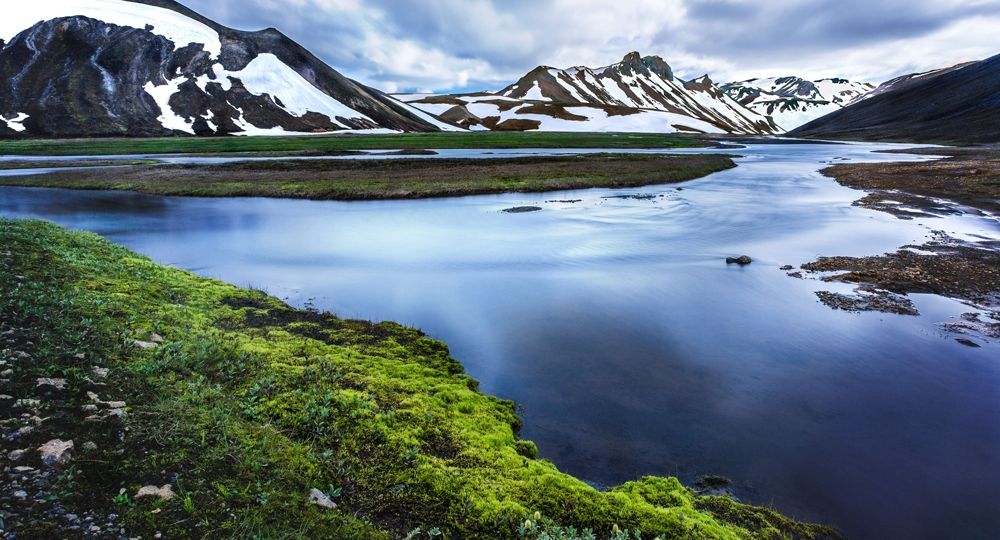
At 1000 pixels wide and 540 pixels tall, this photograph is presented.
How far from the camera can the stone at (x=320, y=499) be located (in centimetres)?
673

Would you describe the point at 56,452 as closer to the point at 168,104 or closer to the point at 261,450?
the point at 261,450

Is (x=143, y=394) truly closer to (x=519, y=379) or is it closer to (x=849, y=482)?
(x=519, y=379)

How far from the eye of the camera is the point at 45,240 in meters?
20.0

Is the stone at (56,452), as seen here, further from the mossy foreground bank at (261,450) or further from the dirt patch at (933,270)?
the dirt patch at (933,270)

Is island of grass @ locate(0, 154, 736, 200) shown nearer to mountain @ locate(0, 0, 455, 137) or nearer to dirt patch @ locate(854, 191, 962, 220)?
dirt patch @ locate(854, 191, 962, 220)

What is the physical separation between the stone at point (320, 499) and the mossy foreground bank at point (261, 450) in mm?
21

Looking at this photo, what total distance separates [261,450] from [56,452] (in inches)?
98.0

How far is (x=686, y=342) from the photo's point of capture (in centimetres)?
1546

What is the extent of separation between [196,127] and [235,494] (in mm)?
178330

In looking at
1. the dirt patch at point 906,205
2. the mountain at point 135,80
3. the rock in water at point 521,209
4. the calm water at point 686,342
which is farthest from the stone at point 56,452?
the mountain at point 135,80

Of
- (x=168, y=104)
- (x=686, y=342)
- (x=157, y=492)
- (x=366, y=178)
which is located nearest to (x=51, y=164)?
(x=366, y=178)

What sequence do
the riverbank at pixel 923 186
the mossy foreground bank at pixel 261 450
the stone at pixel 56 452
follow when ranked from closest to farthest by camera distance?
the mossy foreground bank at pixel 261 450, the stone at pixel 56 452, the riverbank at pixel 923 186

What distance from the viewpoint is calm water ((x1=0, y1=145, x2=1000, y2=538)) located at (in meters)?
9.33

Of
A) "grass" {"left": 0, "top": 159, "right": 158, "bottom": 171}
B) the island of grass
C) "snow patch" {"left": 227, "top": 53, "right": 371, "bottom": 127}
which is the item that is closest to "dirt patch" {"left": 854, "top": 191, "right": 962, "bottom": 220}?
the island of grass
